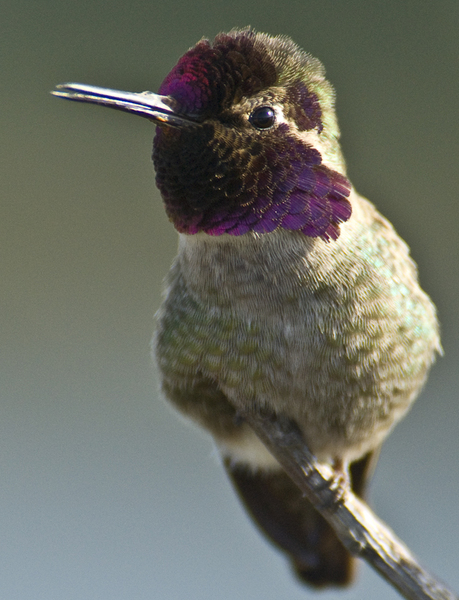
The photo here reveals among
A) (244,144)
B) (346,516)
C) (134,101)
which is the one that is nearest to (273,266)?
(244,144)

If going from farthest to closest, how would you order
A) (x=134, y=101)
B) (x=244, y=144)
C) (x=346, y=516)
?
1. (x=346, y=516)
2. (x=244, y=144)
3. (x=134, y=101)

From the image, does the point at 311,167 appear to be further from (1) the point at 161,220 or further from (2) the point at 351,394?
(1) the point at 161,220

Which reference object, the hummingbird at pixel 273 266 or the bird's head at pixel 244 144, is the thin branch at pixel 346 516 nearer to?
the hummingbird at pixel 273 266

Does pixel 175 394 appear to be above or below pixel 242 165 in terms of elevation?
below

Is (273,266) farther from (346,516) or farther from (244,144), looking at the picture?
→ (346,516)

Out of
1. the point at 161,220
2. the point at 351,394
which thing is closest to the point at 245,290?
the point at 351,394

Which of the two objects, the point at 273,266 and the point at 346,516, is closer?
the point at 273,266
